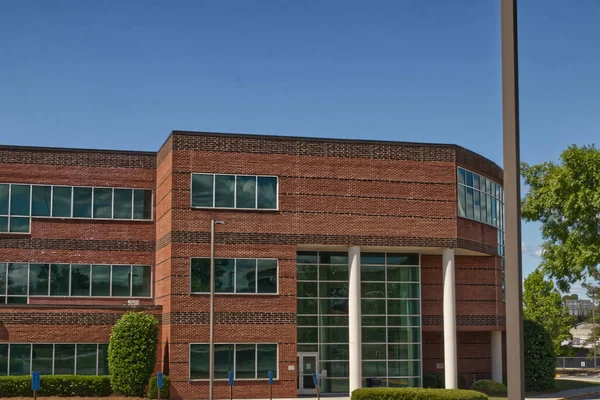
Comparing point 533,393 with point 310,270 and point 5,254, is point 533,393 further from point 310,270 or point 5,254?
point 5,254

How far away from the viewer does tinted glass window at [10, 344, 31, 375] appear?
127 feet

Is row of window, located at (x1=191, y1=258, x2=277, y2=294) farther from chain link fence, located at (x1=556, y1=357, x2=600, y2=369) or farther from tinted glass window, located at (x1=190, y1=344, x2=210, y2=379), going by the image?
chain link fence, located at (x1=556, y1=357, x2=600, y2=369)

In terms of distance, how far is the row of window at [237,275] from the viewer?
3841 cm

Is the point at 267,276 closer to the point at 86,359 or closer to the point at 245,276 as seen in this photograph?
the point at 245,276

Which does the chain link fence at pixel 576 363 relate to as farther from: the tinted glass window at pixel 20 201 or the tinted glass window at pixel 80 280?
the tinted glass window at pixel 20 201

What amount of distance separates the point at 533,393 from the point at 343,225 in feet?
44.1

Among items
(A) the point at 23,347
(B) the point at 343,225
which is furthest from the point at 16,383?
(B) the point at 343,225

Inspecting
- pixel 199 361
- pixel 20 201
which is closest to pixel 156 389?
pixel 199 361

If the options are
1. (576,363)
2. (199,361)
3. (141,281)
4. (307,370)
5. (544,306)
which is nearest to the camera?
(199,361)

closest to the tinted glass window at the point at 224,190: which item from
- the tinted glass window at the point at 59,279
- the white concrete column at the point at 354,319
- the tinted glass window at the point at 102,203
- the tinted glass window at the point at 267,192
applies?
the tinted glass window at the point at 267,192

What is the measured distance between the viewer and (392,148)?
41.2 metres

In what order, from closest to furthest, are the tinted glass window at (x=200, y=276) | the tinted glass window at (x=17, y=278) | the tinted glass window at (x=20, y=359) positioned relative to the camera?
the tinted glass window at (x=200, y=276) < the tinted glass window at (x=20, y=359) < the tinted glass window at (x=17, y=278)

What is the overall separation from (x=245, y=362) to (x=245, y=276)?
12.5 ft

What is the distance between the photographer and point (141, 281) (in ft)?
141
